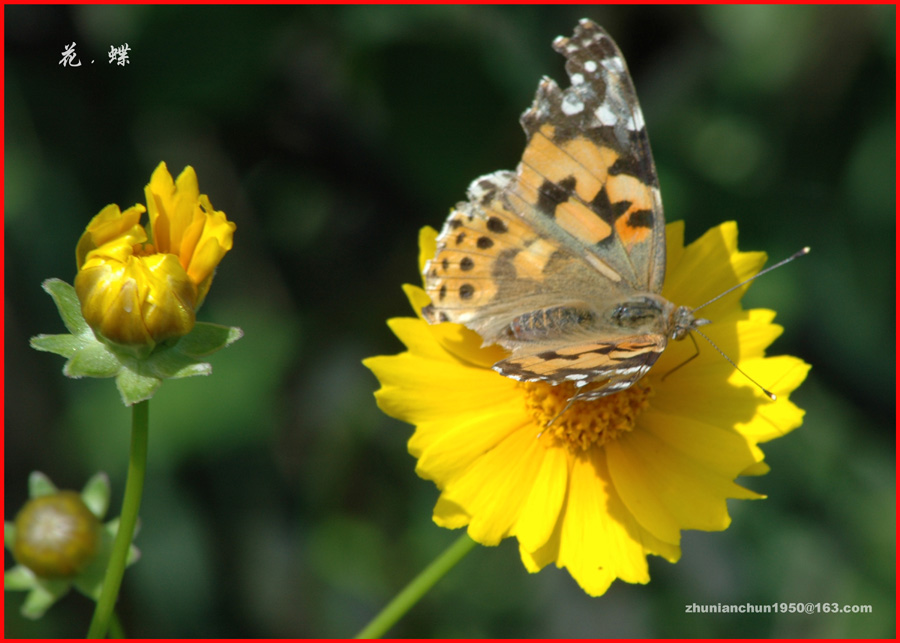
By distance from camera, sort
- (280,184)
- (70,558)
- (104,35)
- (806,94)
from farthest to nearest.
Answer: (280,184) → (806,94) → (104,35) → (70,558)

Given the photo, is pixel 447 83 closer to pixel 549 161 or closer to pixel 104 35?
pixel 549 161

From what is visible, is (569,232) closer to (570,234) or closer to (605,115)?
(570,234)

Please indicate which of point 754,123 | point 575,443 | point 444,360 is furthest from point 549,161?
point 754,123

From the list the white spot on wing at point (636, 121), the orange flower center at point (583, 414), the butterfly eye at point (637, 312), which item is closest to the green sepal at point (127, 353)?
the orange flower center at point (583, 414)

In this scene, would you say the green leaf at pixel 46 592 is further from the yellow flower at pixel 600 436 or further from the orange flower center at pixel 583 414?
the orange flower center at pixel 583 414

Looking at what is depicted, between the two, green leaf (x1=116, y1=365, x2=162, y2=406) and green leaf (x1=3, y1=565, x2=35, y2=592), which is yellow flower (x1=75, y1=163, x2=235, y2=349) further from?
green leaf (x1=3, y1=565, x2=35, y2=592)

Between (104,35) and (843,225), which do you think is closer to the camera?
(104,35)

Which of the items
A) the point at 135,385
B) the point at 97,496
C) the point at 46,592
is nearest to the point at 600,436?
the point at 135,385
